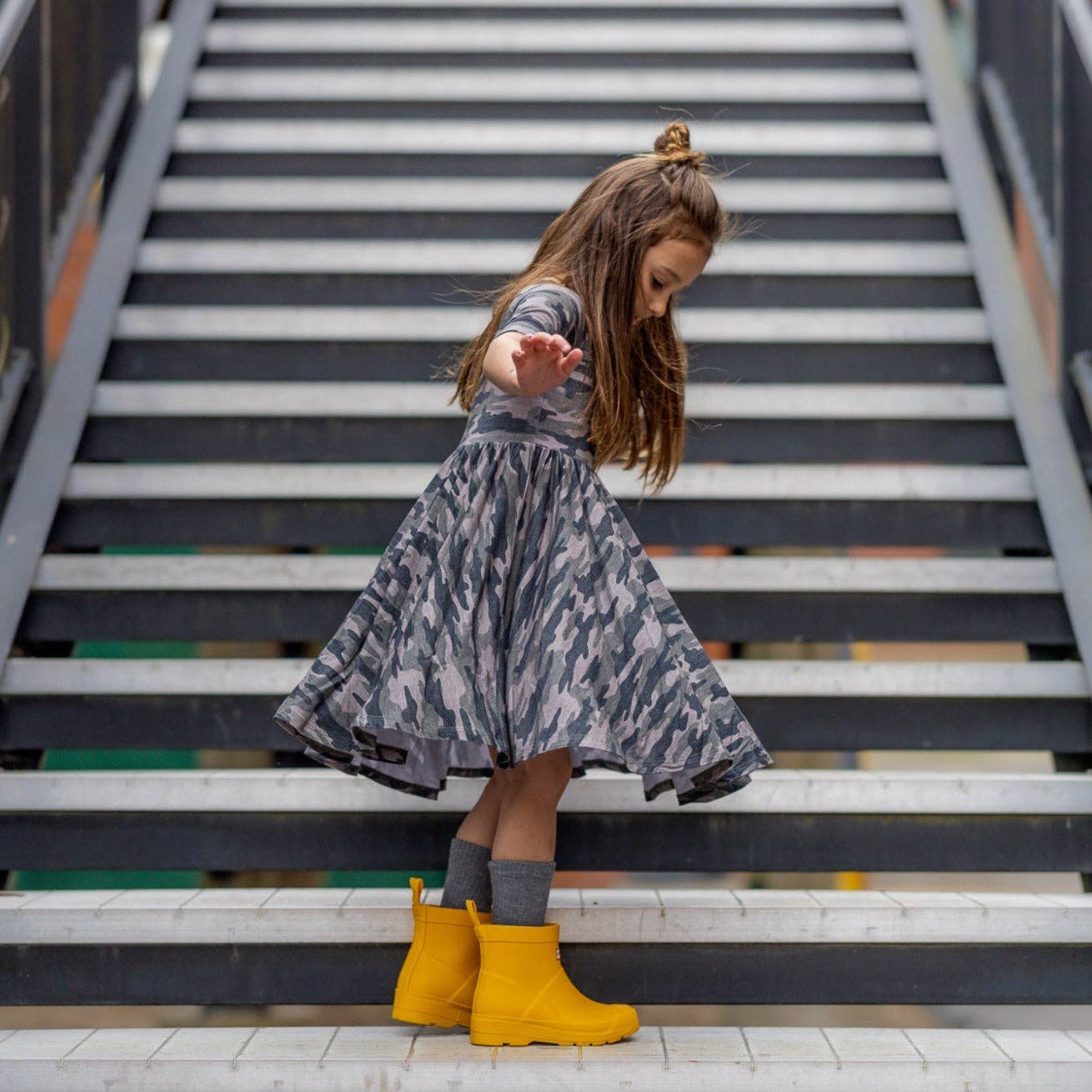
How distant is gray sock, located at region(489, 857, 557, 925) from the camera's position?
6.27ft

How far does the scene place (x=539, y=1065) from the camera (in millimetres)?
1824

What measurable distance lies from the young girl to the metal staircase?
159 mm

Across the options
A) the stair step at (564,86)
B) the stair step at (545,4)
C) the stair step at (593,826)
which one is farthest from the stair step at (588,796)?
the stair step at (545,4)

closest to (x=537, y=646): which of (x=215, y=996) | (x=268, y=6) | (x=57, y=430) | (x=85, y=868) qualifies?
(x=215, y=996)

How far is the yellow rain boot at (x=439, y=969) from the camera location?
194 centimetres

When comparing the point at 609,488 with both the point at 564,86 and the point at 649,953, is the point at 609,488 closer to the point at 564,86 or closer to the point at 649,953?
the point at 649,953

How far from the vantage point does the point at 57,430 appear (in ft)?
9.93

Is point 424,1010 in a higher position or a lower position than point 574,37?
lower

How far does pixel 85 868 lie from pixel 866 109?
3.02 m

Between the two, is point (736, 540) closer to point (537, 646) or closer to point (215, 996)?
point (537, 646)

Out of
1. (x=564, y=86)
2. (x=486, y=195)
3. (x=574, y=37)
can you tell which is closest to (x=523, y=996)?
(x=486, y=195)

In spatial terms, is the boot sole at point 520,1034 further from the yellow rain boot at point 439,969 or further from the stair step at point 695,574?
the stair step at point 695,574

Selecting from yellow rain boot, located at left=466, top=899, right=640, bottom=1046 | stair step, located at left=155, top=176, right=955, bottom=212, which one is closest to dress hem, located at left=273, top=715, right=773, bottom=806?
yellow rain boot, located at left=466, top=899, right=640, bottom=1046

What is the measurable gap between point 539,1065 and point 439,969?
22 centimetres
